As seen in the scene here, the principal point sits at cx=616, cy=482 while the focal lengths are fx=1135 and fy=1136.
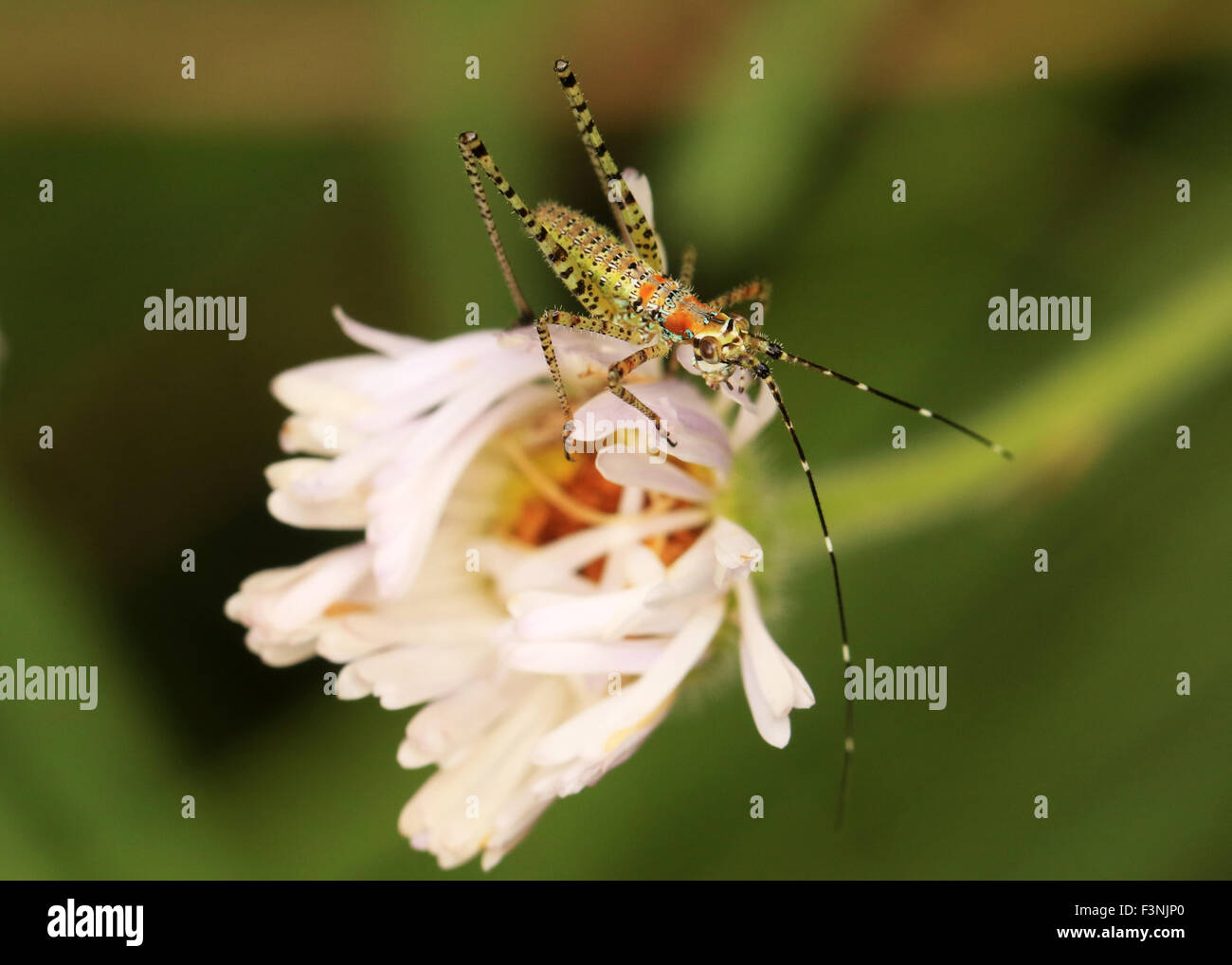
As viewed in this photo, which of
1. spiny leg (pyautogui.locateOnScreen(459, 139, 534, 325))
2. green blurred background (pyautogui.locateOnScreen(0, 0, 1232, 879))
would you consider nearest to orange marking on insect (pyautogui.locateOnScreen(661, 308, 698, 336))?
spiny leg (pyautogui.locateOnScreen(459, 139, 534, 325))

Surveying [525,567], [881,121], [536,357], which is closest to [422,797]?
[525,567]

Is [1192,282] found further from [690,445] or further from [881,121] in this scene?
[690,445]

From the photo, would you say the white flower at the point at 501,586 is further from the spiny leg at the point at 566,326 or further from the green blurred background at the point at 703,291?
the green blurred background at the point at 703,291

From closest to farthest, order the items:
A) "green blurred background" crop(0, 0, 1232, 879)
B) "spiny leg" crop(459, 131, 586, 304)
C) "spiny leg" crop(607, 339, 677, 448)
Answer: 1. "spiny leg" crop(607, 339, 677, 448)
2. "spiny leg" crop(459, 131, 586, 304)
3. "green blurred background" crop(0, 0, 1232, 879)

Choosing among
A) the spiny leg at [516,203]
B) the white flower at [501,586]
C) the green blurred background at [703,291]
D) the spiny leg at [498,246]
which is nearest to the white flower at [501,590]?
the white flower at [501,586]

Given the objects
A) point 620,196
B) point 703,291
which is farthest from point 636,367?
point 703,291

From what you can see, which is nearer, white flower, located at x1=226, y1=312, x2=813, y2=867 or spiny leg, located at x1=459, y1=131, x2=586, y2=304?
white flower, located at x1=226, y1=312, x2=813, y2=867

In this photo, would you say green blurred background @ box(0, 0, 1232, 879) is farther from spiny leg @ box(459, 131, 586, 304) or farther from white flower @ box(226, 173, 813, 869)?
white flower @ box(226, 173, 813, 869)
